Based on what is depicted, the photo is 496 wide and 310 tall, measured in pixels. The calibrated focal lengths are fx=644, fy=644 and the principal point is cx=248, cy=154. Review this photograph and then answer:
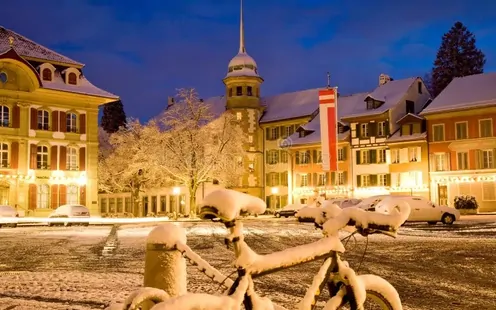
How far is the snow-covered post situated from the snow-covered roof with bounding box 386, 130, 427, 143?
53.9m

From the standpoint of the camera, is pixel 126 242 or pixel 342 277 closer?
pixel 342 277

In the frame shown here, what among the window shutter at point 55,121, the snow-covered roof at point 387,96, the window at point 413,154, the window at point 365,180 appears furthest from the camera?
the snow-covered roof at point 387,96

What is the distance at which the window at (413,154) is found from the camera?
2245 inches

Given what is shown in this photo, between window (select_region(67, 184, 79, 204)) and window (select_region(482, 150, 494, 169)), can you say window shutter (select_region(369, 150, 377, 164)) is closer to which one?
window (select_region(482, 150, 494, 169))

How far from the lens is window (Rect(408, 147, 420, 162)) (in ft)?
187

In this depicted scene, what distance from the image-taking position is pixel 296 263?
179 inches

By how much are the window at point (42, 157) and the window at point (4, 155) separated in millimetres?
2408

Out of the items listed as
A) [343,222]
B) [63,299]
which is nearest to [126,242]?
[63,299]

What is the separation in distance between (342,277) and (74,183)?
49946mm

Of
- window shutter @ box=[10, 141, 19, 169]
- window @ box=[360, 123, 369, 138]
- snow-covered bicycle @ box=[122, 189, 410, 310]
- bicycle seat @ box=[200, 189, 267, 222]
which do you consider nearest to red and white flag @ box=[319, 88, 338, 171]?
window @ box=[360, 123, 369, 138]

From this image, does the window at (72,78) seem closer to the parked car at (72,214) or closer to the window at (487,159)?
the parked car at (72,214)

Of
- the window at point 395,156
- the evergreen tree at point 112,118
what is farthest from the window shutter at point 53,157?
the evergreen tree at point 112,118

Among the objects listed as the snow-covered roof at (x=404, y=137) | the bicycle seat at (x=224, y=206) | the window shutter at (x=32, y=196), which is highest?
the snow-covered roof at (x=404, y=137)

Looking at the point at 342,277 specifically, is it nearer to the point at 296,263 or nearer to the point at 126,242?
the point at 296,263
